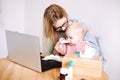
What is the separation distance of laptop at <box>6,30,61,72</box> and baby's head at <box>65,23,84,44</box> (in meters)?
0.35

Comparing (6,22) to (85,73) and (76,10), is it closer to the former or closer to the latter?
(76,10)

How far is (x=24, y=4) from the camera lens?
10.0 feet

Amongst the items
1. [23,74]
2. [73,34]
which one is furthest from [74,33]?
[23,74]

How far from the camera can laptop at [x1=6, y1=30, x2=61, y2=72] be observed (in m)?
1.46

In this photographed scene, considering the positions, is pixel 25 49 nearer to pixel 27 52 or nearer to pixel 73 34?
pixel 27 52

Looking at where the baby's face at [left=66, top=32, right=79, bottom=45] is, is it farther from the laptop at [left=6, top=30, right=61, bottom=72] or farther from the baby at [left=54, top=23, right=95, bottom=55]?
the laptop at [left=6, top=30, right=61, bottom=72]

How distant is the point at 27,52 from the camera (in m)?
1.54

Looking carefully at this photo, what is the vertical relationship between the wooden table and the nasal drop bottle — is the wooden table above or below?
below

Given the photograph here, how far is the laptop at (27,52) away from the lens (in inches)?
57.4

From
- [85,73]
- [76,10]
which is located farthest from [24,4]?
[85,73]

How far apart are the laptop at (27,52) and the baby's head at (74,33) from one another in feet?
1.15

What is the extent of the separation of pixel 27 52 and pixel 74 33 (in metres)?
0.59

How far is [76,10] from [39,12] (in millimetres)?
732

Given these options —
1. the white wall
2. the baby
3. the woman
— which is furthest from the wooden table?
the white wall
